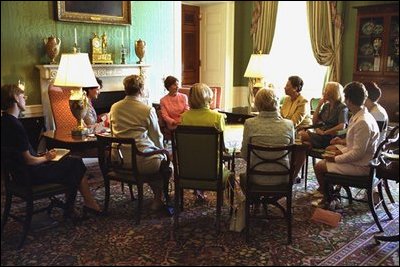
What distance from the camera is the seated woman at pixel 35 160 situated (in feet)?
7.73

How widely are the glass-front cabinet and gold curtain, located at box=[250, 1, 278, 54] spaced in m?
1.62

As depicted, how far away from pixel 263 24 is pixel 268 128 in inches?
182

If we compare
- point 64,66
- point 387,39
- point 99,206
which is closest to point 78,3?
point 64,66

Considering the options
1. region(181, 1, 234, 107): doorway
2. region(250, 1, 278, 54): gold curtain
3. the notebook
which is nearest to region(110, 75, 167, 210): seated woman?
the notebook

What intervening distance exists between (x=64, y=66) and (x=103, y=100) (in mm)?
1347

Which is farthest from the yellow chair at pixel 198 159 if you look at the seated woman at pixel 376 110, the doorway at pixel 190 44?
the doorway at pixel 190 44

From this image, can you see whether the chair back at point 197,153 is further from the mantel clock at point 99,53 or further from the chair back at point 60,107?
the mantel clock at point 99,53

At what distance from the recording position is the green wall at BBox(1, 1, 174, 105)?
76.1 inches

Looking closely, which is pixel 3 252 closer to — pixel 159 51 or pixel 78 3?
pixel 78 3

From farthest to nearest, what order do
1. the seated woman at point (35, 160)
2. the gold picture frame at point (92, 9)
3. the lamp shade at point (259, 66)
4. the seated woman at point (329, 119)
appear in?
1. the lamp shade at point (259, 66)
2. the seated woman at point (329, 119)
3. the seated woman at point (35, 160)
4. the gold picture frame at point (92, 9)

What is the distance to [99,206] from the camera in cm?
321

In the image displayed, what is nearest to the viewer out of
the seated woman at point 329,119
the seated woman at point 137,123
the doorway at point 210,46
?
the seated woman at point 137,123

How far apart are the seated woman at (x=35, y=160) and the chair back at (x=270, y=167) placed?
1144 millimetres

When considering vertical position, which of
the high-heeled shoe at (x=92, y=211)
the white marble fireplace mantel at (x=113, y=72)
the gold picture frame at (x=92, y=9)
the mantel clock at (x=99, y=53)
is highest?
the gold picture frame at (x=92, y=9)
